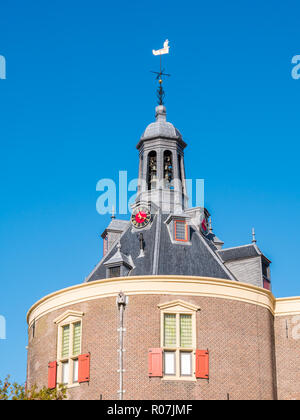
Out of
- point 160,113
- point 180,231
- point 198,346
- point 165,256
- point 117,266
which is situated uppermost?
point 160,113

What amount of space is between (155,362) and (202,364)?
205cm

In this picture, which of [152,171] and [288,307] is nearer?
[288,307]

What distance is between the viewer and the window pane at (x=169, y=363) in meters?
30.8

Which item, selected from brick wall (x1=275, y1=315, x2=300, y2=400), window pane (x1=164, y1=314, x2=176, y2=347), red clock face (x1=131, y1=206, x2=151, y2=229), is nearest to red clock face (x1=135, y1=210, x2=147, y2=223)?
red clock face (x1=131, y1=206, x2=151, y2=229)

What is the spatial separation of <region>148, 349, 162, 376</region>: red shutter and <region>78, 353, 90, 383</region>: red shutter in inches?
111

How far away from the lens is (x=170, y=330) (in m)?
31.3

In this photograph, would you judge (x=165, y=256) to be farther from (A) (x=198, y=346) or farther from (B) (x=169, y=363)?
(B) (x=169, y=363)

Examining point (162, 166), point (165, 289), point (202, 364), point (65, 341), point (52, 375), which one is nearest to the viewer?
point (202, 364)

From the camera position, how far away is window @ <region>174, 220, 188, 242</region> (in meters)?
37.5

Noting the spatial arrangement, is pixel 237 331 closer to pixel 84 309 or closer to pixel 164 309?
pixel 164 309

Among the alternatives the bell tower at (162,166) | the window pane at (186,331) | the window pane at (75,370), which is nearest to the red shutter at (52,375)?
the window pane at (75,370)

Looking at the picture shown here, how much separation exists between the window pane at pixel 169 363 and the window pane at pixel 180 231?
8040 mm

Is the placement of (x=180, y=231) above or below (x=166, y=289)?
above

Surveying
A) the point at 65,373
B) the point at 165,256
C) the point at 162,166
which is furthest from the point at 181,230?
the point at 65,373
